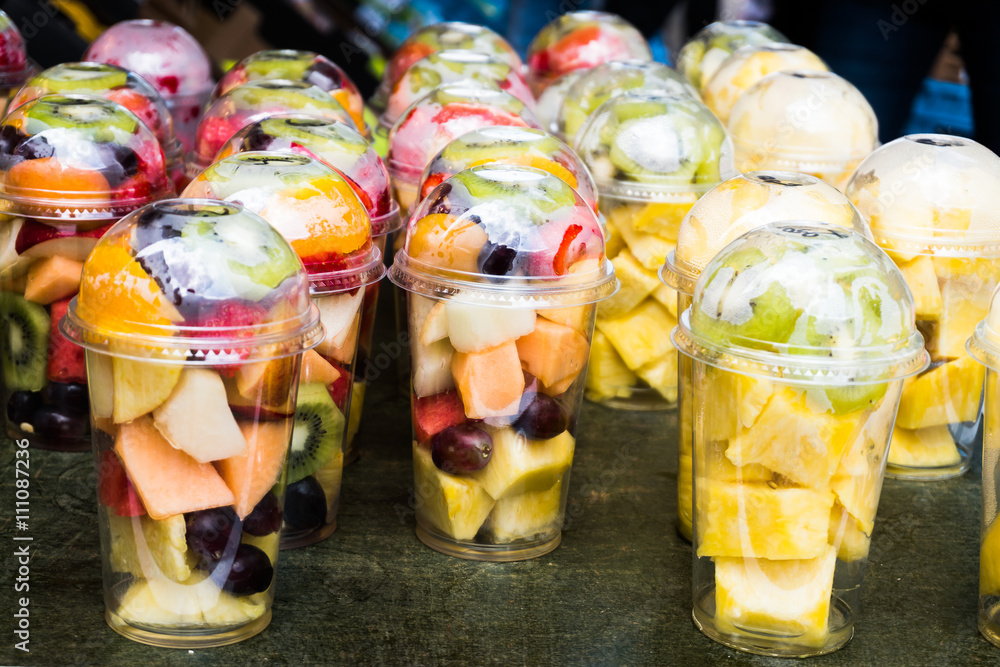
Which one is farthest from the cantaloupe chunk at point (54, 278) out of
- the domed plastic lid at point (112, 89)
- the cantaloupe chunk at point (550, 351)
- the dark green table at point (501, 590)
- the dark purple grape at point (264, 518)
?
the cantaloupe chunk at point (550, 351)

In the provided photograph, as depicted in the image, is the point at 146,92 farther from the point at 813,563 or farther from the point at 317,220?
the point at 813,563

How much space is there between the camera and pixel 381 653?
1389 millimetres

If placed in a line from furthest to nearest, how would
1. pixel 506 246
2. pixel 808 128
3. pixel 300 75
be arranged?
pixel 300 75 < pixel 808 128 < pixel 506 246

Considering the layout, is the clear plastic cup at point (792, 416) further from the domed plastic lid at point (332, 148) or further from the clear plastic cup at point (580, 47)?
the clear plastic cup at point (580, 47)

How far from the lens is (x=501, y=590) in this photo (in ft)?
5.10

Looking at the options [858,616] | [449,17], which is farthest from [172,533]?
[449,17]

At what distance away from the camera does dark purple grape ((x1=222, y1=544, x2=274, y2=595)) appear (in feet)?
4.39

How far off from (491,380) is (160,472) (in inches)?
18.3

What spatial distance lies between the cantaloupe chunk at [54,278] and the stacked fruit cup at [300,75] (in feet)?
2.59

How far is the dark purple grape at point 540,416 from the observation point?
153cm

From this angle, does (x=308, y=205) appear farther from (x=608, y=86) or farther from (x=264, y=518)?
(x=608, y=86)

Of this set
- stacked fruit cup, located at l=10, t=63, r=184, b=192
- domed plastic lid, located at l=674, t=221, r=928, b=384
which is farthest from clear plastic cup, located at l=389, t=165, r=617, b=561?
stacked fruit cup, located at l=10, t=63, r=184, b=192

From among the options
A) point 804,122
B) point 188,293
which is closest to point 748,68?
point 804,122

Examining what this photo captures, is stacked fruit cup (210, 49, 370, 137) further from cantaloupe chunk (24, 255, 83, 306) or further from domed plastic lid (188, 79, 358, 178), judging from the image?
cantaloupe chunk (24, 255, 83, 306)
